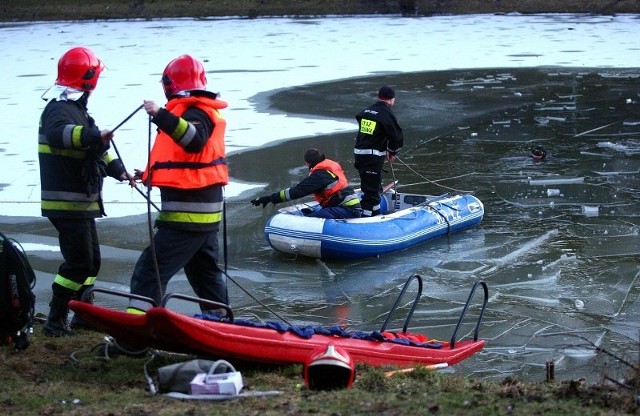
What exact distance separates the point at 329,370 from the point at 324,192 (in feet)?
16.4

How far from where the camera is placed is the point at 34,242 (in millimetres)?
9742

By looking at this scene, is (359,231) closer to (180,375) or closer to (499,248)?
(499,248)

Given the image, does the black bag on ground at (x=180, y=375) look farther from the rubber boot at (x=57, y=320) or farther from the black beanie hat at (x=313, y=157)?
the black beanie hat at (x=313, y=157)

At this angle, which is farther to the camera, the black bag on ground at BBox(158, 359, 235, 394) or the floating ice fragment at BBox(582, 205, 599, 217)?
the floating ice fragment at BBox(582, 205, 599, 217)

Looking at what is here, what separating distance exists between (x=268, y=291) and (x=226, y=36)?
74.9ft

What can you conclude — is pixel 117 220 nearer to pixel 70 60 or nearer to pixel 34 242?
pixel 34 242

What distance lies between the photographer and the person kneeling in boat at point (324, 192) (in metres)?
9.77

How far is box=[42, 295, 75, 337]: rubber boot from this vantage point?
21.3 ft

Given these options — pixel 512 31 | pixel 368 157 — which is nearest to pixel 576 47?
pixel 512 31

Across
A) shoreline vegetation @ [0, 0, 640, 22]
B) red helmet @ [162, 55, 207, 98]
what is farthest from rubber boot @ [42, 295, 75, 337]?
shoreline vegetation @ [0, 0, 640, 22]

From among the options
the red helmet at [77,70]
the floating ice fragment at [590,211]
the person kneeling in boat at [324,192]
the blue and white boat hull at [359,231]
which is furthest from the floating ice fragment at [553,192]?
the red helmet at [77,70]

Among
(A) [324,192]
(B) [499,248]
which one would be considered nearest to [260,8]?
(A) [324,192]

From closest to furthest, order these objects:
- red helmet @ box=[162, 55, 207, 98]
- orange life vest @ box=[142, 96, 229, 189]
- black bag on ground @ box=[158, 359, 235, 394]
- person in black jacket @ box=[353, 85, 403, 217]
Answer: black bag on ground @ box=[158, 359, 235, 394] → orange life vest @ box=[142, 96, 229, 189] → red helmet @ box=[162, 55, 207, 98] → person in black jacket @ box=[353, 85, 403, 217]

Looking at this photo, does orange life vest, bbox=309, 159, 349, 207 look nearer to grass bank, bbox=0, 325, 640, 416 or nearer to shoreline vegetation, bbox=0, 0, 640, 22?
grass bank, bbox=0, 325, 640, 416
